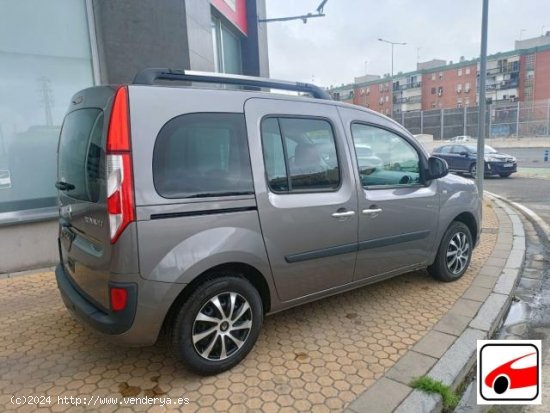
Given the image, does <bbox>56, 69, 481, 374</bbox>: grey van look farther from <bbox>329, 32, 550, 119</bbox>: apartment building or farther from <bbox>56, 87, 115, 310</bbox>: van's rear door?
<bbox>329, 32, 550, 119</bbox>: apartment building

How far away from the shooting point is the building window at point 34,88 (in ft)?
16.1

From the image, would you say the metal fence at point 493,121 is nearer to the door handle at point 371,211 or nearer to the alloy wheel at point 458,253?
the alloy wheel at point 458,253

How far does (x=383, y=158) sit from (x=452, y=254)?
153 centimetres

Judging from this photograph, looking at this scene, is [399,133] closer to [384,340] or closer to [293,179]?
[293,179]

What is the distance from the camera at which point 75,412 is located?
238 cm

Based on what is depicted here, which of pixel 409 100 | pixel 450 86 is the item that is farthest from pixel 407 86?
pixel 450 86

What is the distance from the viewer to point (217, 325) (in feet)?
8.84

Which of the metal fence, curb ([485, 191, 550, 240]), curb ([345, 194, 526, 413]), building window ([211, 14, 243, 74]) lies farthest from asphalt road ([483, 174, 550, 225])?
the metal fence

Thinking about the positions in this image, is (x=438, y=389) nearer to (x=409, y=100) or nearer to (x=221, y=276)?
(x=221, y=276)

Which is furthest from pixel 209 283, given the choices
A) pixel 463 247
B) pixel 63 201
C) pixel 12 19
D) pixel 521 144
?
pixel 521 144

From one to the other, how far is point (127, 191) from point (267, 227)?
983 mm

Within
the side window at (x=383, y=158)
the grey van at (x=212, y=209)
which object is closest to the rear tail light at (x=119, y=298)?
the grey van at (x=212, y=209)

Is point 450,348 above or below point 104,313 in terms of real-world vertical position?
below

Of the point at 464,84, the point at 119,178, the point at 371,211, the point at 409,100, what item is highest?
the point at 464,84
